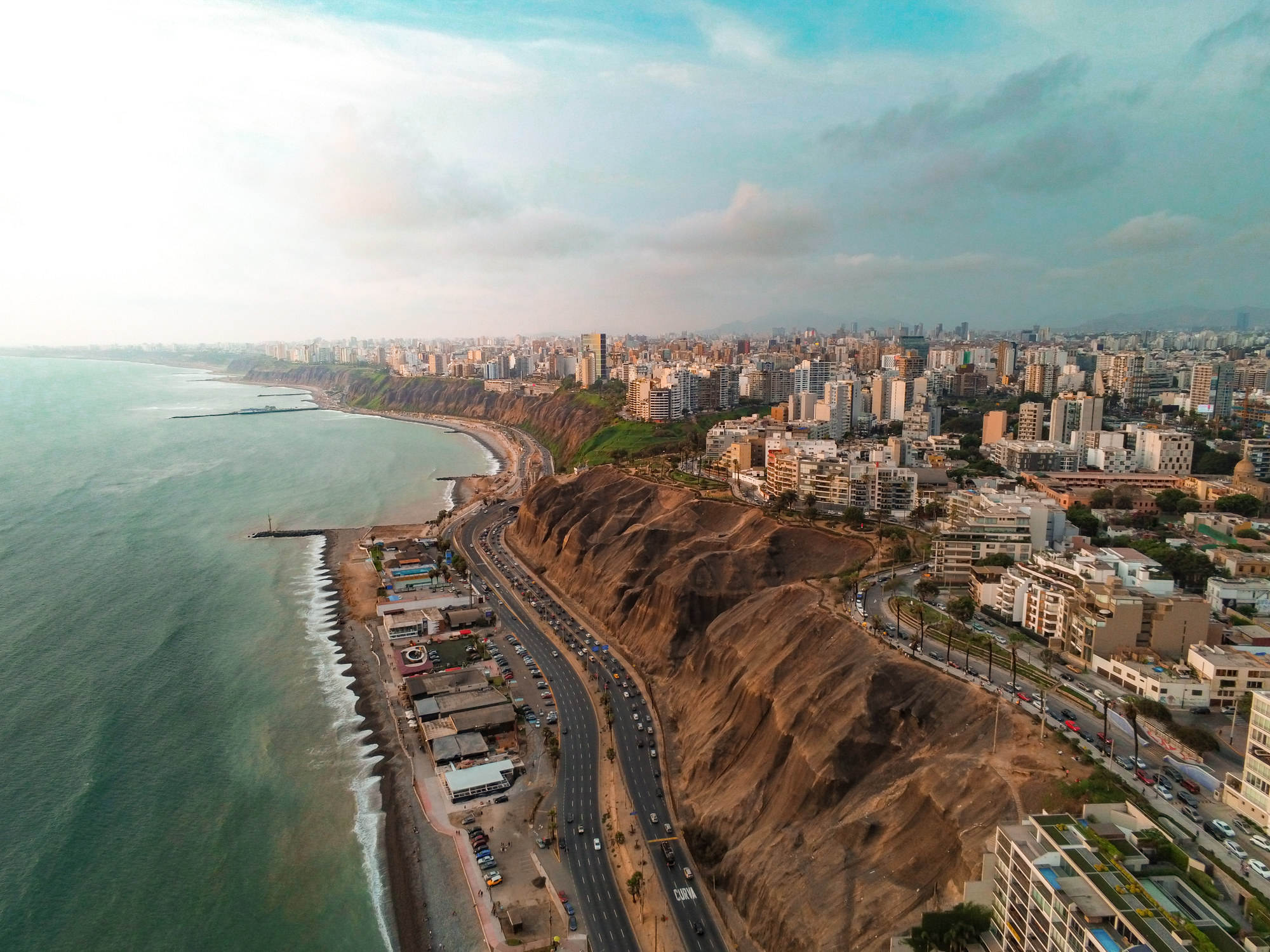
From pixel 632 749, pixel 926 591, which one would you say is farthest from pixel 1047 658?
pixel 632 749

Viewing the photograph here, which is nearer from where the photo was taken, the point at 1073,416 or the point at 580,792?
the point at 580,792

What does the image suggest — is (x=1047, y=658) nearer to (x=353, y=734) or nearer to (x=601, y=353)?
(x=353, y=734)

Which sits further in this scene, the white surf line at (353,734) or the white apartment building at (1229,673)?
the white surf line at (353,734)

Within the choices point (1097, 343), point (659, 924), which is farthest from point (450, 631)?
point (1097, 343)

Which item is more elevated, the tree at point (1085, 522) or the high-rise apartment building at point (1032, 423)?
the high-rise apartment building at point (1032, 423)

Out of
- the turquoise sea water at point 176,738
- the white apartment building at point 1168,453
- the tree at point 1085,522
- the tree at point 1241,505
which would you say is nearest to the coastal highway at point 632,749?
the turquoise sea water at point 176,738

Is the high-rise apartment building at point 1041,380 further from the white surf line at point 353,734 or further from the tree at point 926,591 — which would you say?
the white surf line at point 353,734
